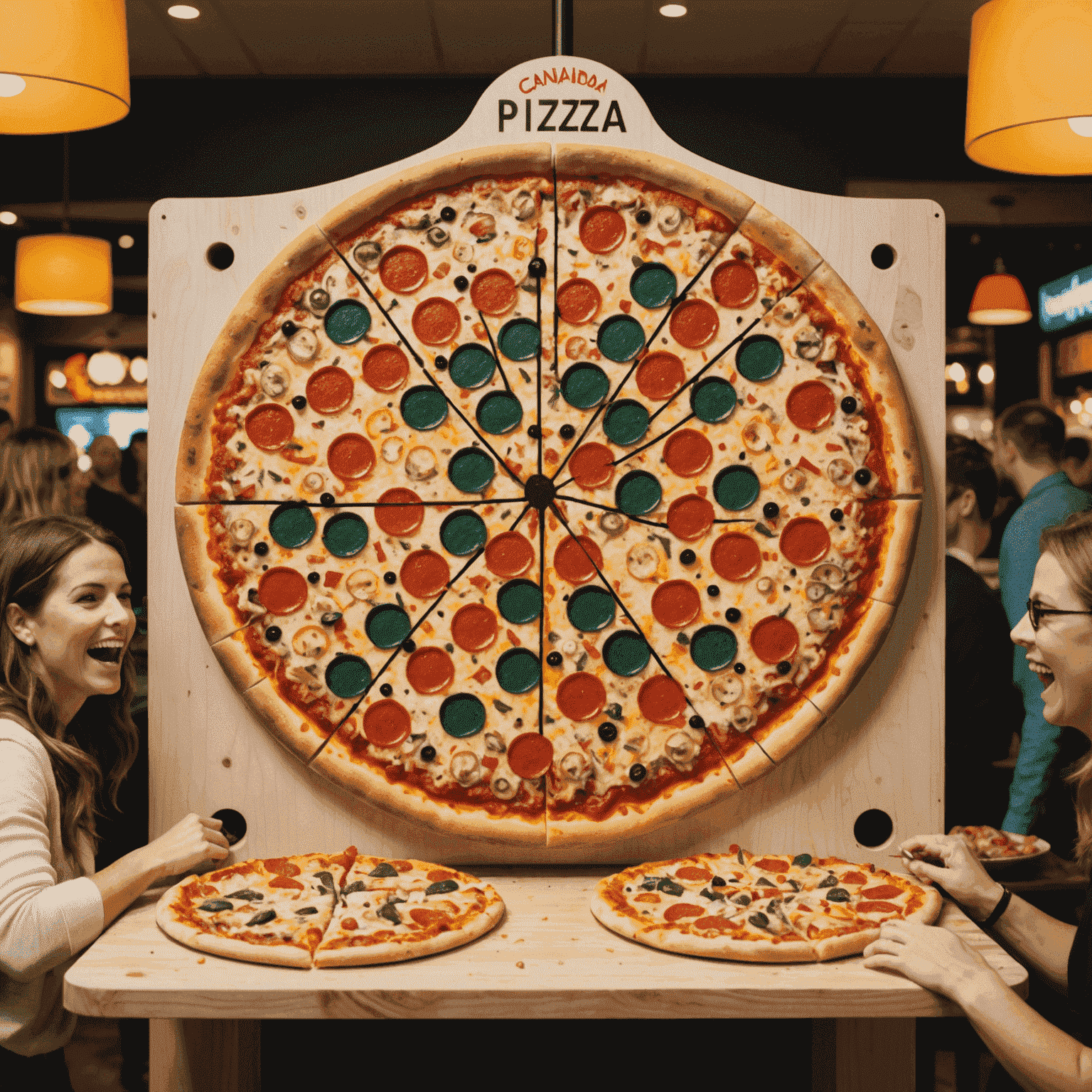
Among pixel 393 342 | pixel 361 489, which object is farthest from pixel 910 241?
pixel 361 489

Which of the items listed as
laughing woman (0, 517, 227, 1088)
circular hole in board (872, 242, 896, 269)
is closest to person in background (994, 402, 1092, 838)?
circular hole in board (872, 242, 896, 269)

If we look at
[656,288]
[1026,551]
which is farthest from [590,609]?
Answer: [1026,551]

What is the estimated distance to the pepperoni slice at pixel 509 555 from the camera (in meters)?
2.88

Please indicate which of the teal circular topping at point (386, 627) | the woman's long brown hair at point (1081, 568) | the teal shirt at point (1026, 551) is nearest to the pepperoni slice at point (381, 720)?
the teal circular topping at point (386, 627)

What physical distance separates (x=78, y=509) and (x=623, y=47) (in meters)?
4.15

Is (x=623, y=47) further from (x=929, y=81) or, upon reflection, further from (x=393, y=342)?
(x=393, y=342)

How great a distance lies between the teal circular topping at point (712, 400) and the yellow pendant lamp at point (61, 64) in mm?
1758

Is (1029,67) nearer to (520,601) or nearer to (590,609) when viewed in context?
(590,609)

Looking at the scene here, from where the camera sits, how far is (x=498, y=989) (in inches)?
83.4

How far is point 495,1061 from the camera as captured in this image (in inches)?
136

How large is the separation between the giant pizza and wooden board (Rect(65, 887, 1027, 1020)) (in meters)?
0.68

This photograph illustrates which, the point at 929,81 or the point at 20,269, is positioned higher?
the point at 929,81

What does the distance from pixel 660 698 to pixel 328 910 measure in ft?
3.28

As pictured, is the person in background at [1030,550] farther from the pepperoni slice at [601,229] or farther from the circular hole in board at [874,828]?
the pepperoni slice at [601,229]
